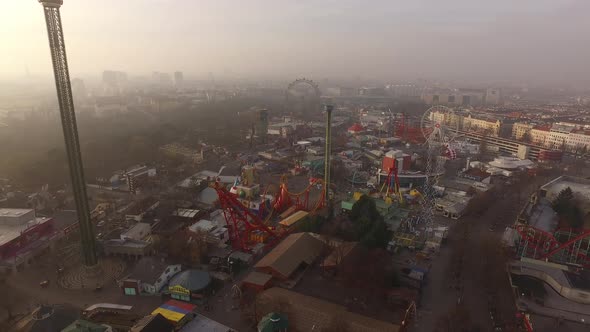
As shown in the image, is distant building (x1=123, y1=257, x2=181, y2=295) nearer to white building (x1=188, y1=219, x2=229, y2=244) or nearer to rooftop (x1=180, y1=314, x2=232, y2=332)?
white building (x1=188, y1=219, x2=229, y2=244)

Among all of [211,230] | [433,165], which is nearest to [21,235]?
[211,230]

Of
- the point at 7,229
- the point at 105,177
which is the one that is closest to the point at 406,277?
the point at 7,229

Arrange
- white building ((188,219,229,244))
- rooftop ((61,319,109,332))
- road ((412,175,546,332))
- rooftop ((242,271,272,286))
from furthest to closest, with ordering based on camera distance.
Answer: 1. white building ((188,219,229,244))
2. rooftop ((242,271,272,286))
3. road ((412,175,546,332))
4. rooftop ((61,319,109,332))

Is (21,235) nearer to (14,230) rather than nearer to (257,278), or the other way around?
(14,230)

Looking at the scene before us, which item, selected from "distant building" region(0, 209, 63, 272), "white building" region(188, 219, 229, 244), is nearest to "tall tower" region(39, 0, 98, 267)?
"distant building" region(0, 209, 63, 272)

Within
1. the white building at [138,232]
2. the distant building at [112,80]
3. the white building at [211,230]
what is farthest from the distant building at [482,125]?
the distant building at [112,80]

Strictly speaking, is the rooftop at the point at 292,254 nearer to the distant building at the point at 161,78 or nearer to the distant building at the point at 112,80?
the distant building at the point at 112,80
